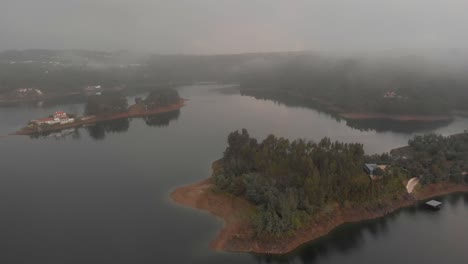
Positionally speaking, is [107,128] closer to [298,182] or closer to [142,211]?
[142,211]

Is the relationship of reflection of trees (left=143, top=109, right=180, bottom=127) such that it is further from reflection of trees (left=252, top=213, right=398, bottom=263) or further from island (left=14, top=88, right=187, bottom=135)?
reflection of trees (left=252, top=213, right=398, bottom=263)

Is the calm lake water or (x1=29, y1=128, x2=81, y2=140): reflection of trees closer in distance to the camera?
the calm lake water

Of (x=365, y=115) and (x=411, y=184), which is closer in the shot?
(x=411, y=184)

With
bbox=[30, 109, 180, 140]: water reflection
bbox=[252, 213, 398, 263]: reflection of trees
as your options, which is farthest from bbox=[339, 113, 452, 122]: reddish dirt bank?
bbox=[252, 213, 398, 263]: reflection of trees

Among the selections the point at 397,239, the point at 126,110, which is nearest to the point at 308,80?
the point at 126,110

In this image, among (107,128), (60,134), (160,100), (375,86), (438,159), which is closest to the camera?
(438,159)

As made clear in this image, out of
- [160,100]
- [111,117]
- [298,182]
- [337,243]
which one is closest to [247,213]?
[298,182]
